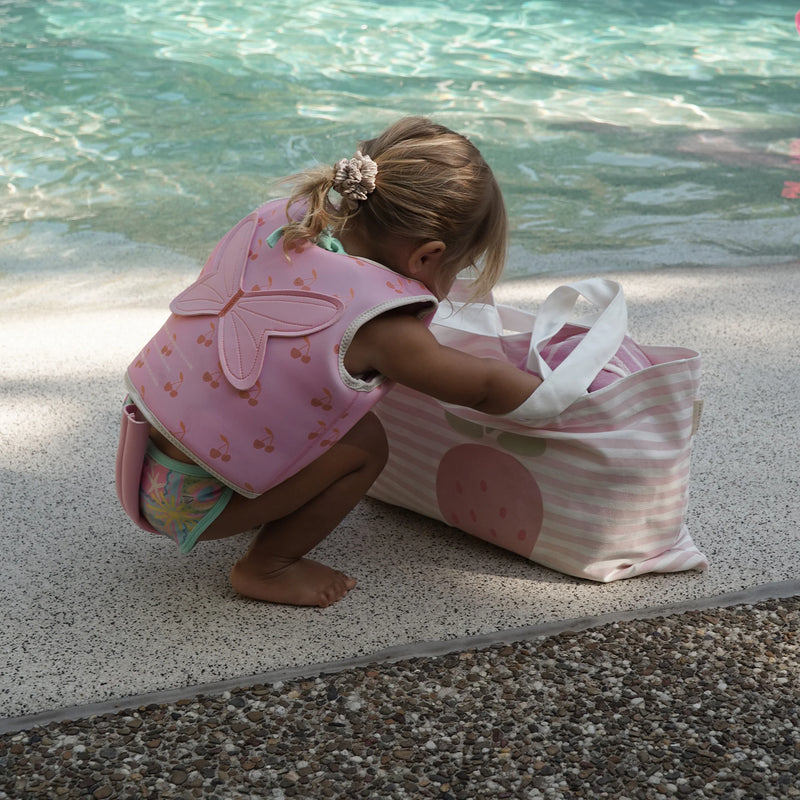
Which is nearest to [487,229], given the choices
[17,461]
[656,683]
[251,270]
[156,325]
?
[251,270]

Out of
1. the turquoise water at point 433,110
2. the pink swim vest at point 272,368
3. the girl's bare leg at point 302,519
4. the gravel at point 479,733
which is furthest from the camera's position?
the turquoise water at point 433,110

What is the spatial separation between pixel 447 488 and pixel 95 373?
1238 mm

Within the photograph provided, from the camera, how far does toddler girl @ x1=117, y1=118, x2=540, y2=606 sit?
5.40 feet

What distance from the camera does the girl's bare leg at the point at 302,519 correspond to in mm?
1749

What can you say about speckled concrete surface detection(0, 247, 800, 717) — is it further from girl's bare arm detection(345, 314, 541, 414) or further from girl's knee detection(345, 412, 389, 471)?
girl's bare arm detection(345, 314, 541, 414)

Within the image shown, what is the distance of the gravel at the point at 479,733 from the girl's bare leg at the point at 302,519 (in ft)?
0.79

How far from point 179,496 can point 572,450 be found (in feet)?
2.28

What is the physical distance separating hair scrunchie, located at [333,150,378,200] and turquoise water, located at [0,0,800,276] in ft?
7.75

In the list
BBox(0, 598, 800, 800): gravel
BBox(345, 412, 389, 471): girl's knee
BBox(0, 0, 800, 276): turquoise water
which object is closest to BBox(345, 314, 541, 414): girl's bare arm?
BBox(345, 412, 389, 471): girl's knee

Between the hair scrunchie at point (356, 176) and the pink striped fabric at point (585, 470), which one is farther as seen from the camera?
the pink striped fabric at point (585, 470)

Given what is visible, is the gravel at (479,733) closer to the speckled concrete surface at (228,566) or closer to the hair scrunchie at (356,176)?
the speckled concrete surface at (228,566)

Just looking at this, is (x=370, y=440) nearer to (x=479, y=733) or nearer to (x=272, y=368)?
(x=272, y=368)

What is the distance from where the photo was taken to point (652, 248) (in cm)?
420

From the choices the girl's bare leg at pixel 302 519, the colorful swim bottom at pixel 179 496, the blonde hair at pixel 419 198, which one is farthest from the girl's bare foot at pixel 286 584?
the blonde hair at pixel 419 198
